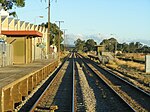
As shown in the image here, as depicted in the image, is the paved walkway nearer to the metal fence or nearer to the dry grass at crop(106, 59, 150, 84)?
the metal fence

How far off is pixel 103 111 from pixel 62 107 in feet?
6.12

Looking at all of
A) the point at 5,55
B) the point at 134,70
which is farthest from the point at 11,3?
the point at 134,70

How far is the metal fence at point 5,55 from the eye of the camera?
2964 cm

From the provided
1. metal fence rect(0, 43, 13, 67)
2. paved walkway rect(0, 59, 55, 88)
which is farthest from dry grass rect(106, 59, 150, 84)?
metal fence rect(0, 43, 13, 67)

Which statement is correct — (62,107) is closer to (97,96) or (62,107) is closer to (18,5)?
(97,96)

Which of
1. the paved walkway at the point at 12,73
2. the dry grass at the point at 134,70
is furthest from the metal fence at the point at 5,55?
the dry grass at the point at 134,70

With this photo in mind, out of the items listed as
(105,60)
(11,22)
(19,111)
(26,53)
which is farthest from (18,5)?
(105,60)

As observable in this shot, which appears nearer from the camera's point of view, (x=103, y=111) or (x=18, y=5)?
(x=103, y=111)

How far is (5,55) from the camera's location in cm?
3075

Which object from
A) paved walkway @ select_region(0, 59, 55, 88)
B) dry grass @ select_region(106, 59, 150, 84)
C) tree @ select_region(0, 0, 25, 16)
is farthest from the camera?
dry grass @ select_region(106, 59, 150, 84)

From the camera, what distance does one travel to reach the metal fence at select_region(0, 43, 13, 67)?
29.6 metres

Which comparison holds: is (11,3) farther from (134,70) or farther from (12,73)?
(134,70)

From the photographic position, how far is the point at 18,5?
1073 inches

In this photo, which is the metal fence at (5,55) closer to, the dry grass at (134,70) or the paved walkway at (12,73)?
the paved walkway at (12,73)
